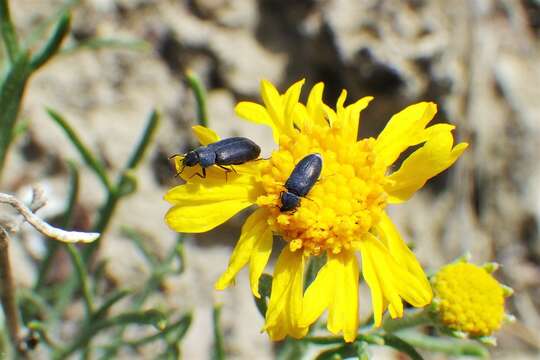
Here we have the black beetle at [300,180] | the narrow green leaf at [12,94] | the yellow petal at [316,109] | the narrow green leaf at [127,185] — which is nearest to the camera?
the black beetle at [300,180]

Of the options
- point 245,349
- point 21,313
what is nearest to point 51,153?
point 21,313

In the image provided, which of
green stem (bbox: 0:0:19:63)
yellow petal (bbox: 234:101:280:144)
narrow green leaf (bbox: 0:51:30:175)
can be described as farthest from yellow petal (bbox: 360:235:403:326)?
green stem (bbox: 0:0:19:63)

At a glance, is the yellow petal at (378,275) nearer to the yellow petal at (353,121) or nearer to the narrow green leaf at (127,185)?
the yellow petal at (353,121)

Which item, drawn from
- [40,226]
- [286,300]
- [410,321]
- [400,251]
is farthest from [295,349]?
[40,226]

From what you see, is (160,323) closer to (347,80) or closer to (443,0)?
(347,80)

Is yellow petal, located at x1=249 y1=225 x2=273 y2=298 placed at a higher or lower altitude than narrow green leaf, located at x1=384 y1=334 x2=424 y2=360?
higher

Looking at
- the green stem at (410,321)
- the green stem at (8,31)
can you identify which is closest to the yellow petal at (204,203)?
the green stem at (410,321)

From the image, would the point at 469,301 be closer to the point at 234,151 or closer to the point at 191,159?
the point at 234,151

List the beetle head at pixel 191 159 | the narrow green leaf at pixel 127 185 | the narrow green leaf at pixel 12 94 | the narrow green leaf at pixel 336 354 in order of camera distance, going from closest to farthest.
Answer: the beetle head at pixel 191 159, the narrow green leaf at pixel 336 354, the narrow green leaf at pixel 12 94, the narrow green leaf at pixel 127 185

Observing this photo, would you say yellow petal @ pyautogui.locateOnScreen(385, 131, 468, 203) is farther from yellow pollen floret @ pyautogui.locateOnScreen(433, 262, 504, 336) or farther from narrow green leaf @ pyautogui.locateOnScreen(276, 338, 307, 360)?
narrow green leaf @ pyautogui.locateOnScreen(276, 338, 307, 360)
